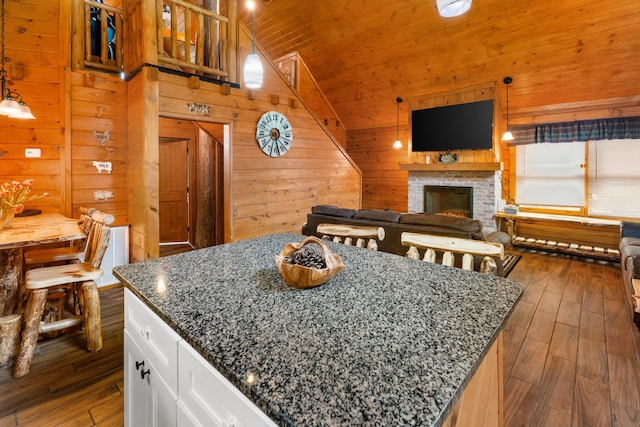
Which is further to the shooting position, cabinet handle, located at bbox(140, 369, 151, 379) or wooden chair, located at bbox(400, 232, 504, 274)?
wooden chair, located at bbox(400, 232, 504, 274)

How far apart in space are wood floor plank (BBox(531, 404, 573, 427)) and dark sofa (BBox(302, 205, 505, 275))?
3.15 ft

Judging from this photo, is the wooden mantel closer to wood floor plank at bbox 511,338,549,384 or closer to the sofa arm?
the sofa arm

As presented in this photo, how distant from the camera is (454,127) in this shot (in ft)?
17.5

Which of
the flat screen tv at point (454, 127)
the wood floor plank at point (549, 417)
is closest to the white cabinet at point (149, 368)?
the wood floor plank at point (549, 417)

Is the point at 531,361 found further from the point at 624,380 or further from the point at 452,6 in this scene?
the point at 452,6

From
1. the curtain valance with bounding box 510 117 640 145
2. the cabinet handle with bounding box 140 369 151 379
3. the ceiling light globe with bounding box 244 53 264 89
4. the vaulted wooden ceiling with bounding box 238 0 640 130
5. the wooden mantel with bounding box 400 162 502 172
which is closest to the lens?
the cabinet handle with bounding box 140 369 151 379

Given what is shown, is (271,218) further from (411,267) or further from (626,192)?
(626,192)

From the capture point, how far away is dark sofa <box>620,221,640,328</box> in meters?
2.49

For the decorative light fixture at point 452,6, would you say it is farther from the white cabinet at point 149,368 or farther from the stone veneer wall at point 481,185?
the stone veneer wall at point 481,185

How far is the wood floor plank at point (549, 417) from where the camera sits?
1611 millimetres

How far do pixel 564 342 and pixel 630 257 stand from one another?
1.11m

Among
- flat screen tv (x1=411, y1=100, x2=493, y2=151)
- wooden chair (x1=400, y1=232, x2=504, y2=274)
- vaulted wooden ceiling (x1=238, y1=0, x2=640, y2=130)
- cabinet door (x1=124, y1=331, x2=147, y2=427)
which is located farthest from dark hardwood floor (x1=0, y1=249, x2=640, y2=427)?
vaulted wooden ceiling (x1=238, y1=0, x2=640, y2=130)

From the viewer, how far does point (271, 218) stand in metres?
4.46

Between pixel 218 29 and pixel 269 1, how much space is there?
1562 millimetres
